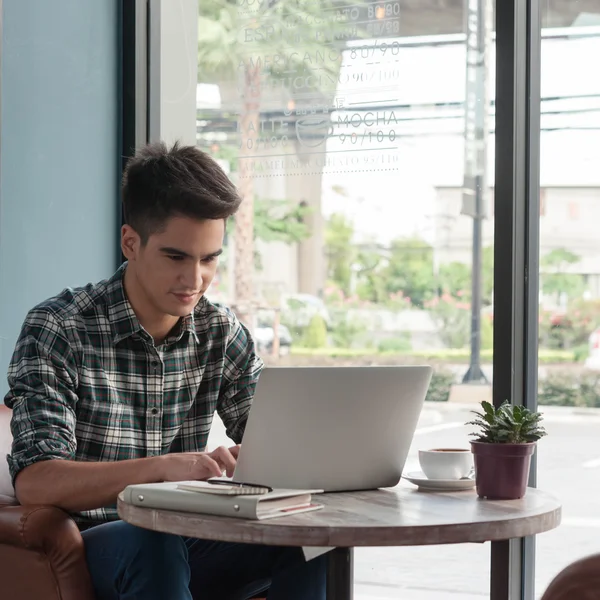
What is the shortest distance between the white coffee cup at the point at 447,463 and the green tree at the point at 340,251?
1270mm

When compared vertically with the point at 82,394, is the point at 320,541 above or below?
below

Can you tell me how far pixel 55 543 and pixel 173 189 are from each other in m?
0.75

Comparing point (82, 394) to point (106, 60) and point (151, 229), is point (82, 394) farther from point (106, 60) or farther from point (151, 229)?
point (106, 60)

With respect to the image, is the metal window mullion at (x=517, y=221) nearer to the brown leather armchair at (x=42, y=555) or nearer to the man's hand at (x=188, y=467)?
the man's hand at (x=188, y=467)

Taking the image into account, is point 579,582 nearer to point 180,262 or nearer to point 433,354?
point 180,262

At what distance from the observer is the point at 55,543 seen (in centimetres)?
179

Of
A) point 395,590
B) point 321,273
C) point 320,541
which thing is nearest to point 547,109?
point 321,273

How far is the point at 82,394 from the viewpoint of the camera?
2004 millimetres

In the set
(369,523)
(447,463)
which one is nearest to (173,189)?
(447,463)

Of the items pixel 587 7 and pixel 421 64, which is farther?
pixel 421 64

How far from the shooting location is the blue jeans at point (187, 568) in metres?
1.69

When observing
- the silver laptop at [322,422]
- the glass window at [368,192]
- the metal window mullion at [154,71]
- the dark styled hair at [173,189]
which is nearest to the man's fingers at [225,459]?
the silver laptop at [322,422]

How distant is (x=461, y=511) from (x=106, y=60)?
2222 mm

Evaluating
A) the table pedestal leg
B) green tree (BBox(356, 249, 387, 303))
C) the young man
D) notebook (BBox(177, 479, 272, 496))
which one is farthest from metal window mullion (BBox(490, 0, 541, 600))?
notebook (BBox(177, 479, 272, 496))
